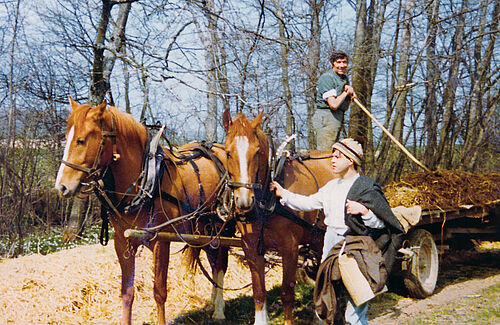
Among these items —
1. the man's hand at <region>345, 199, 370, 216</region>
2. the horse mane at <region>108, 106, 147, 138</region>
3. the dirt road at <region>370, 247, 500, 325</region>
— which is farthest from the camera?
the dirt road at <region>370, 247, 500, 325</region>

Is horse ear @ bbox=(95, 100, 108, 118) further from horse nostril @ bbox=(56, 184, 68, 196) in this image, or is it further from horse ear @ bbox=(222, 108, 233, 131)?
horse ear @ bbox=(222, 108, 233, 131)

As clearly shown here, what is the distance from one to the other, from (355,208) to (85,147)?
231 centimetres

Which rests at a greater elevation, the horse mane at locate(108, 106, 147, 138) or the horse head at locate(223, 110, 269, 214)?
the horse mane at locate(108, 106, 147, 138)

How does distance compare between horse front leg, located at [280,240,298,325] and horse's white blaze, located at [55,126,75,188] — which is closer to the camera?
horse's white blaze, located at [55,126,75,188]

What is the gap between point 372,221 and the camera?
3.36m

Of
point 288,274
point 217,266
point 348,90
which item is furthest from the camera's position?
point 217,266

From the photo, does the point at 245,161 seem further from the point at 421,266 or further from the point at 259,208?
the point at 421,266

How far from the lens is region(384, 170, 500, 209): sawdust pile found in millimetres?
6188

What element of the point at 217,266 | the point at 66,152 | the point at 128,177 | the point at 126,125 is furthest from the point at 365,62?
the point at 66,152

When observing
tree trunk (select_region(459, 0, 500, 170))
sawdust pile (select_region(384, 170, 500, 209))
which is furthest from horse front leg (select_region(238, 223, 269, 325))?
tree trunk (select_region(459, 0, 500, 170))

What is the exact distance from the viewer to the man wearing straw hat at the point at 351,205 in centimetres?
336

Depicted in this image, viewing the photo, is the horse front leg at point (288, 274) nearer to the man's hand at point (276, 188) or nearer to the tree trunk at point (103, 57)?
the man's hand at point (276, 188)

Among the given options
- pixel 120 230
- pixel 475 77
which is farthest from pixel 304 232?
pixel 475 77

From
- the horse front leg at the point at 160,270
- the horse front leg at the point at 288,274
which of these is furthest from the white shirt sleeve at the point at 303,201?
the horse front leg at the point at 160,270
